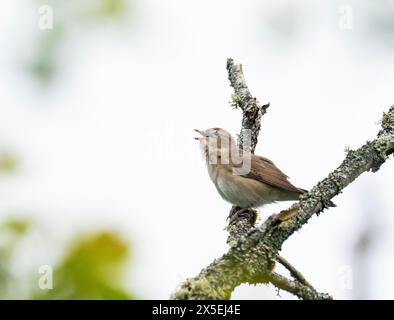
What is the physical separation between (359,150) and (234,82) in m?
2.27

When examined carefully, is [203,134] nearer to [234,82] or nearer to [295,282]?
[234,82]

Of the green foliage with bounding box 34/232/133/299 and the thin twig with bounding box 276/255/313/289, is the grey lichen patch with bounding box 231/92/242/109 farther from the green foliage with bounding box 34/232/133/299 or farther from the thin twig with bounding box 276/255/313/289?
the green foliage with bounding box 34/232/133/299

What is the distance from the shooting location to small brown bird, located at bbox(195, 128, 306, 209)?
7.68 m

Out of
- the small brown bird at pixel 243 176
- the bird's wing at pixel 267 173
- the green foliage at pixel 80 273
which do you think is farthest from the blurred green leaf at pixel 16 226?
the bird's wing at pixel 267 173

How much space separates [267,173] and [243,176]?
0.98ft

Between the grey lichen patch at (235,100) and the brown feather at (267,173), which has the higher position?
the grey lichen patch at (235,100)

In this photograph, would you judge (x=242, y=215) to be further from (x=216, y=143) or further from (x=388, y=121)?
(x=388, y=121)

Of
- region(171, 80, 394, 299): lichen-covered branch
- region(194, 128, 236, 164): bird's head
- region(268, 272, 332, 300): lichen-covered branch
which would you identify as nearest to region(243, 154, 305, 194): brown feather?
region(194, 128, 236, 164): bird's head

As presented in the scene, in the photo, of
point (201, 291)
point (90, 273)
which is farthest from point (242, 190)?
point (90, 273)

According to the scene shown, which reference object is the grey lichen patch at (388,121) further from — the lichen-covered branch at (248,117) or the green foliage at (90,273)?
the green foliage at (90,273)

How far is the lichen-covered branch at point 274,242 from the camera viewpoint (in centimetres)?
360

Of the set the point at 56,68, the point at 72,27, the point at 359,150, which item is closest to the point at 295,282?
the point at 359,150

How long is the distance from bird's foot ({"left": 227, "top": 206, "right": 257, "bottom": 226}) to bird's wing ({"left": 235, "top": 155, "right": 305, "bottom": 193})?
69 centimetres

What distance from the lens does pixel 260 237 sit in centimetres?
441
